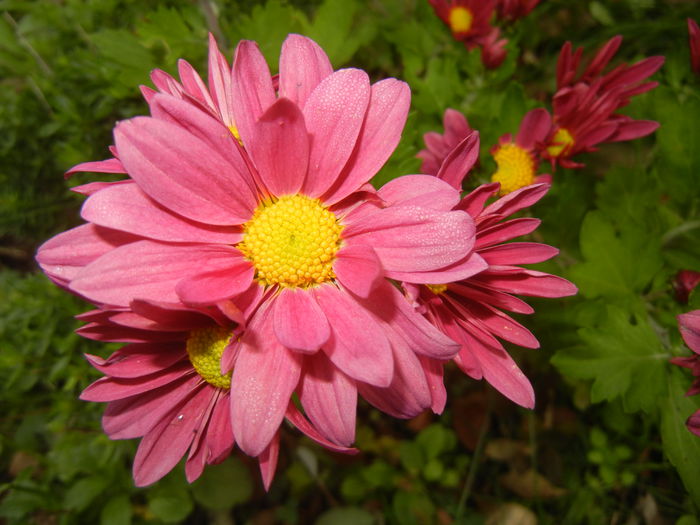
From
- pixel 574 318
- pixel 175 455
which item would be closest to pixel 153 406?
pixel 175 455

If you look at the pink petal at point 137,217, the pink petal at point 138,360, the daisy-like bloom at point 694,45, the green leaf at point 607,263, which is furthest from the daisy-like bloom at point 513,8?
the pink petal at point 138,360

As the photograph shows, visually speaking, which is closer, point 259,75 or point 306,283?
point 259,75

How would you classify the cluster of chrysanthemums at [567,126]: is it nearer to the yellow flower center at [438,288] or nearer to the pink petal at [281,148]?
the yellow flower center at [438,288]

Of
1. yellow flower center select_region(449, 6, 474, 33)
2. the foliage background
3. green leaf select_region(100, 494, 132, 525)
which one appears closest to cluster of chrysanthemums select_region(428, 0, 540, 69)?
yellow flower center select_region(449, 6, 474, 33)

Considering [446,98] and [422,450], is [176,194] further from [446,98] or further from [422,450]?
[422,450]

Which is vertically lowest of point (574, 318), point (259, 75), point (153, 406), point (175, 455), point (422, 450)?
point (422, 450)
